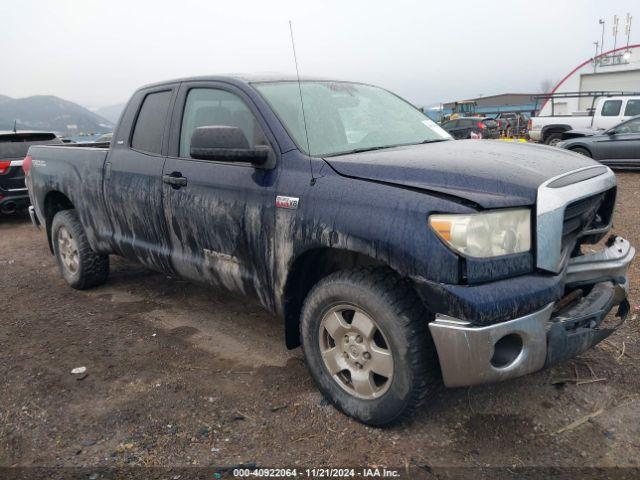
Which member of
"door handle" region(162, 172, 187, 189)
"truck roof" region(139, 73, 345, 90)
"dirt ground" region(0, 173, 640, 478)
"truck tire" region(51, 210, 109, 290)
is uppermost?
"truck roof" region(139, 73, 345, 90)

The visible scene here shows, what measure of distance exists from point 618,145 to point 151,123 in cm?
1101

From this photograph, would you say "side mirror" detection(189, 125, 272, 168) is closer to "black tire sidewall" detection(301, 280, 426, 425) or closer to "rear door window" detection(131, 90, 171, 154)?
"black tire sidewall" detection(301, 280, 426, 425)

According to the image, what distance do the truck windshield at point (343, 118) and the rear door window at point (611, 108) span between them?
13546 millimetres

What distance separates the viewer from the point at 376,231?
7.81ft

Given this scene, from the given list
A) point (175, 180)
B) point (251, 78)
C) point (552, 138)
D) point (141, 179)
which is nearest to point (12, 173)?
point (141, 179)

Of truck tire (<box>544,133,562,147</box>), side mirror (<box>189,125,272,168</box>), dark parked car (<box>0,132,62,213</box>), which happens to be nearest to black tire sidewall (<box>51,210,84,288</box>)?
side mirror (<box>189,125,272,168</box>)

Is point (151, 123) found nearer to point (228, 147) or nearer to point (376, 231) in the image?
point (228, 147)

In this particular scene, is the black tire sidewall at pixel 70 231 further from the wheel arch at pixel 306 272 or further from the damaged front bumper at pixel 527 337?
the damaged front bumper at pixel 527 337

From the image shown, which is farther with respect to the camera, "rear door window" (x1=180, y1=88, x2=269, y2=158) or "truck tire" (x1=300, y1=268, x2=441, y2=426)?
"rear door window" (x1=180, y1=88, x2=269, y2=158)

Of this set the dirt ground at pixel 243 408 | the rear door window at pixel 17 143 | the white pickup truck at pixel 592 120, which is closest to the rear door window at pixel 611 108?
the white pickup truck at pixel 592 120

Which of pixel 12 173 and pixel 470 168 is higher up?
pixel 470 168

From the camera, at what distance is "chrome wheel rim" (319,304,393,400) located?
2537 millimetres

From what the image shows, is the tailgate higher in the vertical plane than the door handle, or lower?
lower

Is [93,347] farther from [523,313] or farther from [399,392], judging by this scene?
[523,313]
